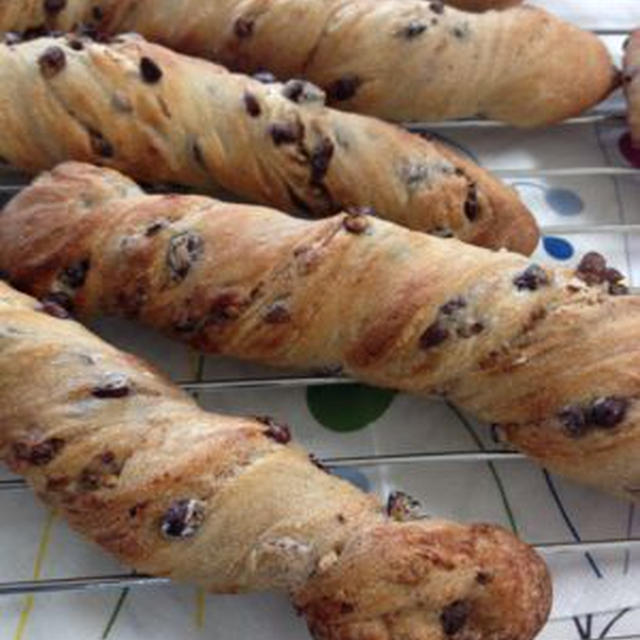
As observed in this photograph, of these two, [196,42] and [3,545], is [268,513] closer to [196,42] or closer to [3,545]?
[3,545]

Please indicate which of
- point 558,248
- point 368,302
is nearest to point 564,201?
point 558,248

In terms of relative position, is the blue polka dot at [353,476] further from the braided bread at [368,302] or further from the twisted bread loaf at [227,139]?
the twisted bread loaf at [227,139]

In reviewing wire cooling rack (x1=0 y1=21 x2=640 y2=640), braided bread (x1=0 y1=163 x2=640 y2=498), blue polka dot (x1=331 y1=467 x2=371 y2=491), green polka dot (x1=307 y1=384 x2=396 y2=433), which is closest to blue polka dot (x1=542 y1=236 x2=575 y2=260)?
wire cooling rack (x1=0 y1=21 x2=640 y2=640)

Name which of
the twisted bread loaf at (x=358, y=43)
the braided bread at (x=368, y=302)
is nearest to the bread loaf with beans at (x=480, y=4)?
the twisted bread loaf at (x=358, y=43)

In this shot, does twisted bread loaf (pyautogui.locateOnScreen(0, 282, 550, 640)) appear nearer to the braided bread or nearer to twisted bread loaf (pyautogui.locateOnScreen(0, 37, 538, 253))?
the braided bread

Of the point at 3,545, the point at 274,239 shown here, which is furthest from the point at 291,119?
the point at 3,545
